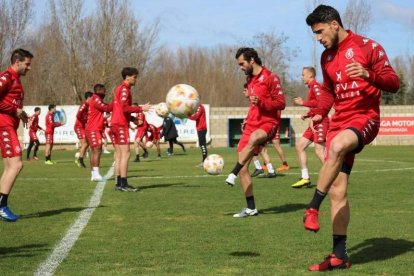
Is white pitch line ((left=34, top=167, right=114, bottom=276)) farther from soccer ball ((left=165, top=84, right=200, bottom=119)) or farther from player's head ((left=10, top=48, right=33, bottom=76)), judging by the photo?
player's head ((left=10, top=48, right=33, bottom=76))

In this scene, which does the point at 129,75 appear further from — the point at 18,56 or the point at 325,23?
the point at 325,23

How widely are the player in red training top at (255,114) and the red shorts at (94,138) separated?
7.57 metres

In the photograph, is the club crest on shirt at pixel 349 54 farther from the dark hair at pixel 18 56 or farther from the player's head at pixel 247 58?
the dark hair at pixel 18 56

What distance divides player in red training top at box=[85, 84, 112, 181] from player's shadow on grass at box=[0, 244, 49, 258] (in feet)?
27.7

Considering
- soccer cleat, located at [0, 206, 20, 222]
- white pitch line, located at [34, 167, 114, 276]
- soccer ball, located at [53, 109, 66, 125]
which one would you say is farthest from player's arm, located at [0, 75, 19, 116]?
soccer ball, located at [53, 109, 66, 125]

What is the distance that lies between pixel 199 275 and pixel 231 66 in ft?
275

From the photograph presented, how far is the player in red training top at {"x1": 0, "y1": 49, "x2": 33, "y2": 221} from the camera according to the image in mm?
9523

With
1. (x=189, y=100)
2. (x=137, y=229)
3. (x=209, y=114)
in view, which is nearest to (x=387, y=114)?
(x=209, y=114)

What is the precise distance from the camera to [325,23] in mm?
6023

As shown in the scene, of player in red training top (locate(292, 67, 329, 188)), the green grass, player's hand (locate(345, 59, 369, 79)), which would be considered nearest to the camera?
player's hand (locate(345, 59, 369, 79))

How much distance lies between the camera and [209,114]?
46.3 meters

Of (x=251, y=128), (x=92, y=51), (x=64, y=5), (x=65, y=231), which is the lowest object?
(x=65, y=231)

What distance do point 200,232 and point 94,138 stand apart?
933 cm

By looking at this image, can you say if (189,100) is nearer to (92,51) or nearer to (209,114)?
(209,114)
